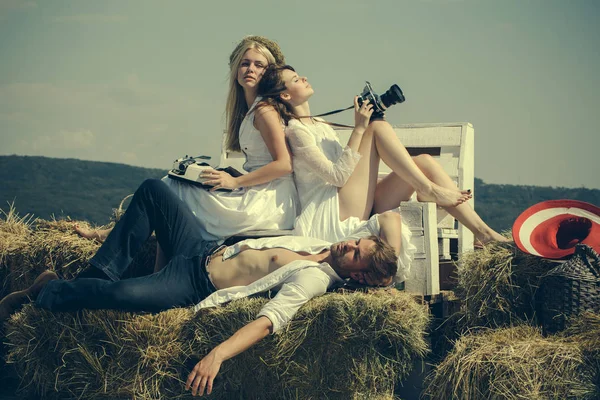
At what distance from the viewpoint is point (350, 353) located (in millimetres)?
3199

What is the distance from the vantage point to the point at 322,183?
420 cm

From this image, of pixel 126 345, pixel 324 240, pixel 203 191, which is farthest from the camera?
pixel 203 191

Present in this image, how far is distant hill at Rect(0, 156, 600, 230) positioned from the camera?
37.4 ft

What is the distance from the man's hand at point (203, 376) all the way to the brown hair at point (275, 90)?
6.20ft

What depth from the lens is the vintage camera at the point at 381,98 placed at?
4.03 metres

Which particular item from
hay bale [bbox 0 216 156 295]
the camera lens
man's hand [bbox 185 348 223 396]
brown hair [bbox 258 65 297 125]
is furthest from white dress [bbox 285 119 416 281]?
man's hand [bbox 185 348 223 396]

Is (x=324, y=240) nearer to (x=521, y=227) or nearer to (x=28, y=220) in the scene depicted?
(x=521, y=227)

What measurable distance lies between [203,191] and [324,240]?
0.86m

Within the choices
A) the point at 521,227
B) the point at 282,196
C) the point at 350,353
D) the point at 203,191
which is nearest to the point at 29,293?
the point at 203,191

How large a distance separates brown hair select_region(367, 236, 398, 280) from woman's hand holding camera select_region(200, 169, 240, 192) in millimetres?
1181

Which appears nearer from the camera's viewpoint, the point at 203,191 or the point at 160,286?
the point at 160,286

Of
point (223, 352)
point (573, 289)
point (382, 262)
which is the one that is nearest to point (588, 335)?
point (573, 289)

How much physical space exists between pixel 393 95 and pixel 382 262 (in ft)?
3.59

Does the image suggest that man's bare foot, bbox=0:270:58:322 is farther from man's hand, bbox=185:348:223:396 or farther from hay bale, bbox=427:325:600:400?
hay bale, bbox=427:325:600:400
